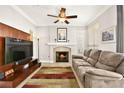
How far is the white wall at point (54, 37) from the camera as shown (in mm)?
10352

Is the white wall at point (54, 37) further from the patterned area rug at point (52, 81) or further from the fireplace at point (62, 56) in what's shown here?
the patterned area rug at point (52, 81)

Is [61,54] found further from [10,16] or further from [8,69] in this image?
[8,69]

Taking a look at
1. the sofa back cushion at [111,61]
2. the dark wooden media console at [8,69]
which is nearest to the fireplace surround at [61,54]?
the dark wooden media console at [8,69]

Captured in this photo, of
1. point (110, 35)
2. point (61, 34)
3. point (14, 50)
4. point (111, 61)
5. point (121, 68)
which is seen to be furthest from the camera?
point (61, 34)

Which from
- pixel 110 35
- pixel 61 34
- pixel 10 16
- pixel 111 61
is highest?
pixel 10 16

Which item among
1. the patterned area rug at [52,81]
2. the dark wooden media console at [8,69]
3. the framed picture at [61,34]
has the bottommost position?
the patterned area rug at [52,81]

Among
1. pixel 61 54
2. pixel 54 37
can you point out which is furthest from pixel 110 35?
pixel 54 37

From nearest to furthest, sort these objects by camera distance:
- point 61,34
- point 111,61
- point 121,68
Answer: point 121,68 → point 111,61 → point 61,34

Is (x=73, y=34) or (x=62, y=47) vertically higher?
(x=73, y=34)

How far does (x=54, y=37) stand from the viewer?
10.4 metres
